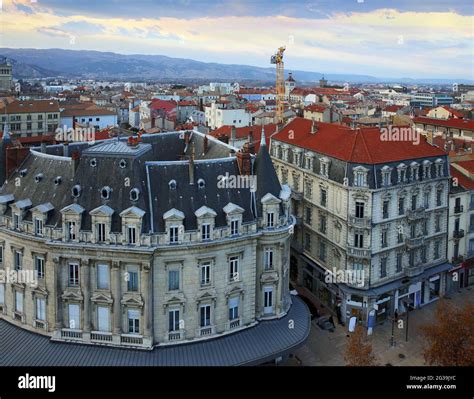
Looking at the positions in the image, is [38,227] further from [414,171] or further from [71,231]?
[414,171]

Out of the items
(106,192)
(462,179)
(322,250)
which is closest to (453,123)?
(462,179)

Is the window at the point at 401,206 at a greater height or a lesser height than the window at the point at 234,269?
greater

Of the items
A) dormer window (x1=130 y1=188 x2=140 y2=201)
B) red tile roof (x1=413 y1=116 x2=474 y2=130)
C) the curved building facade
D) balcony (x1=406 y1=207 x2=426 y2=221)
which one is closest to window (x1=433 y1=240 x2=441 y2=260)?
balcony (x1=406 y1=207 x2=426 y2=221)

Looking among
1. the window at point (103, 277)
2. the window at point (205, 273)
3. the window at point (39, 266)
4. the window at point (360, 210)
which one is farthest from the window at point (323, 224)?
the window at point (39, 266)

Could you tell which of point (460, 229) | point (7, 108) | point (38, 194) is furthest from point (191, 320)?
point (7, 108)

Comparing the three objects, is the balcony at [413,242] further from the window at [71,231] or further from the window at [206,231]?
the window at [71,231]

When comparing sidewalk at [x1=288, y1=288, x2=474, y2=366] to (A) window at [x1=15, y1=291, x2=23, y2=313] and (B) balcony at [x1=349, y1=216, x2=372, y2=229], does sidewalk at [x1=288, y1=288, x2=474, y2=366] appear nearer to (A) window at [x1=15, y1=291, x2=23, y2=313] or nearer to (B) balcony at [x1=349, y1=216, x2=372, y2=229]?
(B) balcony at [x1=349, y1=216, x2=372, y2=229]
